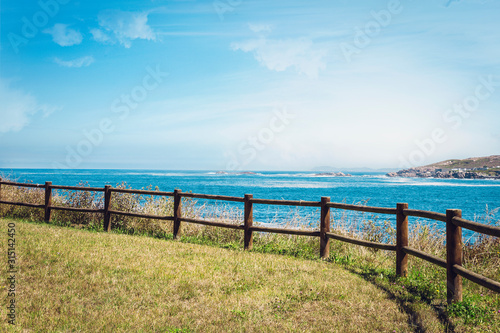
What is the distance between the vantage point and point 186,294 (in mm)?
5930

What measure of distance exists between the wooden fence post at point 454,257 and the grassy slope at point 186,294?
98 cm

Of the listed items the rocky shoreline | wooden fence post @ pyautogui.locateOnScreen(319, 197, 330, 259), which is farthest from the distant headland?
wooden fence post @ pyautogui.locateOnScreen(319, 197, 330, 259)

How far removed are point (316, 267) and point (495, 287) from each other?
3.63 meters

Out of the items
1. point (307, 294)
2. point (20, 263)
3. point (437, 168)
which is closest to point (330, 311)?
point (307, 294)

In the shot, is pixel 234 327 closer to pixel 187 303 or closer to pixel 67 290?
pixel 187 303

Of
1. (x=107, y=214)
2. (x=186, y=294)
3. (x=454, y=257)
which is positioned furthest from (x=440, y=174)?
(x=186, y=294)

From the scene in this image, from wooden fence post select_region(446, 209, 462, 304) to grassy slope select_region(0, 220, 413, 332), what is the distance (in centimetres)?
98

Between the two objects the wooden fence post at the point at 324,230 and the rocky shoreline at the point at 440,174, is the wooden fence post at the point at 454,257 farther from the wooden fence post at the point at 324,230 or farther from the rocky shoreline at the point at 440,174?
the rocky shoreline at the point at 440,174

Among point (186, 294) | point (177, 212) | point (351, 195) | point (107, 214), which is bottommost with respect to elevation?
point (351, 195)

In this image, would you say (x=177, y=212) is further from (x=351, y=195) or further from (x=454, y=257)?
(x=351, y=195)

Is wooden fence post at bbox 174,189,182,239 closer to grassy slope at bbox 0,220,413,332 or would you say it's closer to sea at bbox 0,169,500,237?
sea at bbox 0,169,500,237

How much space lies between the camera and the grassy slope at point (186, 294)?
16.0 ft

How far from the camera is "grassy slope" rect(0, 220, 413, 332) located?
488 centimetres

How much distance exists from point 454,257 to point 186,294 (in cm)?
440
